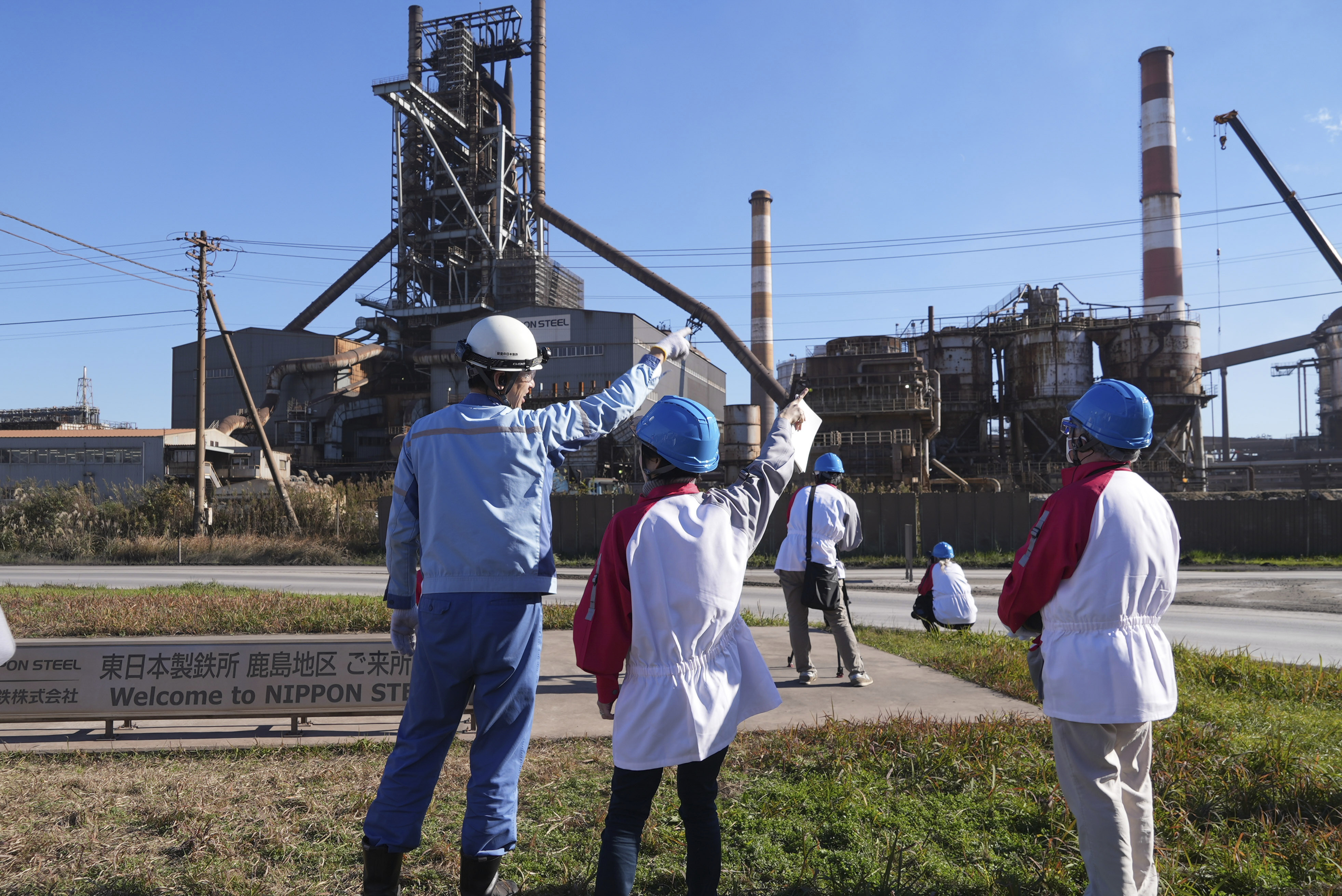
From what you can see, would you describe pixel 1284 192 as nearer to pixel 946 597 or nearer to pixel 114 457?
pixel 946 597

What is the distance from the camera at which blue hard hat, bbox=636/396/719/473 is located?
2670mm

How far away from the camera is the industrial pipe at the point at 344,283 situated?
4872cm

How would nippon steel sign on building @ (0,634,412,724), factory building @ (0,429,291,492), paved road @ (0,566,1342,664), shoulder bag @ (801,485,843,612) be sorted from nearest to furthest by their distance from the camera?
nippon steel sign on building @ (0,634,412,724) < shoulder bag @ (801,485,843,612) < paved road @ (0,566,1342,664) < factory building @ (0,429,291,492)

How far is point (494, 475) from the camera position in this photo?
2955mm

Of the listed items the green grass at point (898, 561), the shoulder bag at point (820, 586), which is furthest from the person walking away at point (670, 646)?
the green grass at point (898, 561)

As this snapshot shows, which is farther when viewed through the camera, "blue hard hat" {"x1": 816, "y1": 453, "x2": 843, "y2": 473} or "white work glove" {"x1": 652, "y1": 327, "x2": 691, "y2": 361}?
"blue hard hat" {"x1": 816, "y1": 453, "x2": 843, "y2": 473}

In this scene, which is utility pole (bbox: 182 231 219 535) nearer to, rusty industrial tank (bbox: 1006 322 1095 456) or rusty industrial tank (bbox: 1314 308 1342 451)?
rusty industrial tank (bbox: 1006 322 1095 456)

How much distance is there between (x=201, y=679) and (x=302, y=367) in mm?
42931

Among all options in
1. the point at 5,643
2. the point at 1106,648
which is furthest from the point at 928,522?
the point at 5,643

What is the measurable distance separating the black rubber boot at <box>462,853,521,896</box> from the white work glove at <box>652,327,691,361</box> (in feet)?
6.71

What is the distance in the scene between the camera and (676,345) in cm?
370

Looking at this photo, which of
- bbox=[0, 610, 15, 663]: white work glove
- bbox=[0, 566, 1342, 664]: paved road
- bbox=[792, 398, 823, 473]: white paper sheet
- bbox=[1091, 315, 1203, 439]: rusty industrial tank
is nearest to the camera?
bbox=[0, 610, 15, 663]: white work glove

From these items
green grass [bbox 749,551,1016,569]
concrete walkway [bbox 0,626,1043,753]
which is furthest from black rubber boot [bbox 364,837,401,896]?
green grass [bbox 749,551,1016,569]

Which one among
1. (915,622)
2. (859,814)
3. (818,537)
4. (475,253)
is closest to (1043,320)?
(475,253)
